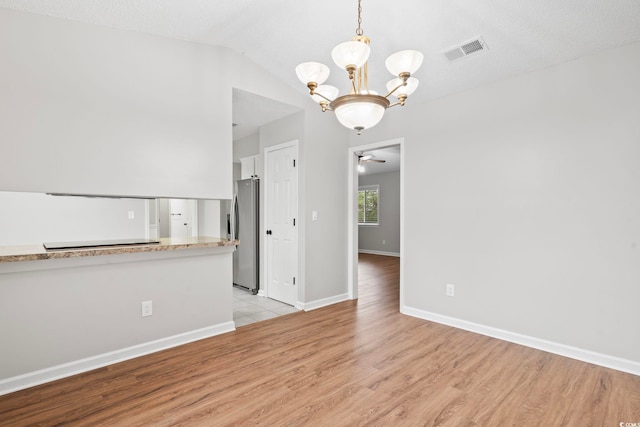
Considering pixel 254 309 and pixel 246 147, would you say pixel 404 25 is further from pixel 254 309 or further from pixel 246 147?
pixel 254 309

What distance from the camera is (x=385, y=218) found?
31.0 ft

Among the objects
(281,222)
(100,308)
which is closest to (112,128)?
(100,308)

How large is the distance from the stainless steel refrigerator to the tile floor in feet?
1.08

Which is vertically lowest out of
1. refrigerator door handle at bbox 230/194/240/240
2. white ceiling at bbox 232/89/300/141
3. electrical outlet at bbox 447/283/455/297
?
electrical outlet at bbox 447/283/455/297

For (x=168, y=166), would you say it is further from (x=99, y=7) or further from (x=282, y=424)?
(x=282, y=424)

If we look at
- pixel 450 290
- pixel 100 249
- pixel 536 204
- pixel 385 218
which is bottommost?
pixel 450 290

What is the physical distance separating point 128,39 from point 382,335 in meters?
3.55

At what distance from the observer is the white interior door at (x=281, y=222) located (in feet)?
13.8

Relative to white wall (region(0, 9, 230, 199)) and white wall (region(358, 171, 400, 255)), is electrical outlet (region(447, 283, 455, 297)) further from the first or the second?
white wall (region(358, 171, 400, 255))

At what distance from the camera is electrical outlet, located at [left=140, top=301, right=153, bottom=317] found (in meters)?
2.79

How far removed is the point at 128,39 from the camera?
2711 mm

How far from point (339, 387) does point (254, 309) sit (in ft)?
6.72

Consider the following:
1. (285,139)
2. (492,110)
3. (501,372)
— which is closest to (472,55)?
(492,110)

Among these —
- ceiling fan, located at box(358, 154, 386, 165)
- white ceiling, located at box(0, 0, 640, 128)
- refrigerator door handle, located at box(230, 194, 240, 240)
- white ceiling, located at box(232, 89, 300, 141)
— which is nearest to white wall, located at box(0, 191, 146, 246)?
white ceiling, located at box(0, 0, 640, 128)
